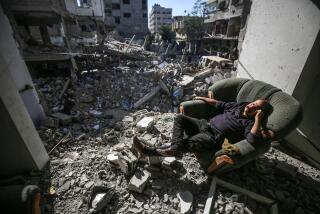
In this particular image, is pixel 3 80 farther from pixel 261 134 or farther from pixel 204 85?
pixel 204 85

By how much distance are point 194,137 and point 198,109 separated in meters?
0.81

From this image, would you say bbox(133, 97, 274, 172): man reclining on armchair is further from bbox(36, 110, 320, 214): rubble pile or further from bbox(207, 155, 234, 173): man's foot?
bbox(36, 110, 320, 214): rubble pile

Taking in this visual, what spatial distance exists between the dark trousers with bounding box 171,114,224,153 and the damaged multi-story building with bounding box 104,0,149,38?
25.4 metres

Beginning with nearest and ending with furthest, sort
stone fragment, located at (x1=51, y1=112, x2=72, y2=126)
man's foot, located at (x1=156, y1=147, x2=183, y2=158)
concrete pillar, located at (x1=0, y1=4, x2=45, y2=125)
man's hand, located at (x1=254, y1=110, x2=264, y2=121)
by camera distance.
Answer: man's hand, located at (x1=254, y1=110, x2=264, y2=121) → man's foot, located at (x1=156, y1=147, x2=183, y2=158) → concrete pillar, located at (x1=0, y1=4, x2=45, y2=125) → stone fragment, located at (x1=51, y1=112, x2=72, y2=126)

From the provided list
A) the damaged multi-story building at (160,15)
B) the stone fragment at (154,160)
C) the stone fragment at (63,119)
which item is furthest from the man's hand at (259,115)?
the damaged multi-story building at (160,15)

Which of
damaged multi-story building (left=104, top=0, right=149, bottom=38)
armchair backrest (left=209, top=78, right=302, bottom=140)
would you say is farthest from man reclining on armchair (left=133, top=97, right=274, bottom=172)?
damaged multi-story building (left=104, top=0, right=149, bottom=38)

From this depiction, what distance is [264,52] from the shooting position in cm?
365

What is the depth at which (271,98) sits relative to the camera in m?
2.48

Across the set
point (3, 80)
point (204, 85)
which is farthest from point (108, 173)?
point (204, 85)

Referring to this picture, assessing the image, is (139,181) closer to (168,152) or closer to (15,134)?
(168,152)

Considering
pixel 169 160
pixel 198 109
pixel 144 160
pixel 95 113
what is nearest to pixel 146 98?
pixel 95 113

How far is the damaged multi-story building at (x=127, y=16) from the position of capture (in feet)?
79.6

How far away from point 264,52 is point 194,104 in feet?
7.11

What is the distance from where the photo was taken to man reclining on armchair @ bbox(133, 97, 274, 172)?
7.13ft
